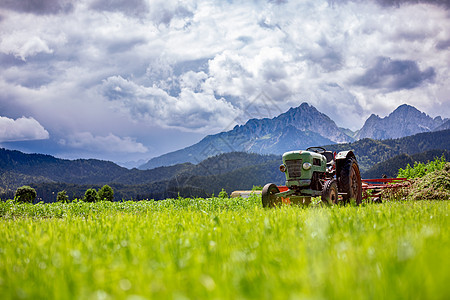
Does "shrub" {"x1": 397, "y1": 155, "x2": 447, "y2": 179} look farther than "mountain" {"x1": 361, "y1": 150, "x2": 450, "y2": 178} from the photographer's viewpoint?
No

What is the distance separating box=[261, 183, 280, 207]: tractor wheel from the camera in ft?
33.1

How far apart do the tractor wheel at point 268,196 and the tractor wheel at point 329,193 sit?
1763mm

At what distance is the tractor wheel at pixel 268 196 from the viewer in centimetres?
1009

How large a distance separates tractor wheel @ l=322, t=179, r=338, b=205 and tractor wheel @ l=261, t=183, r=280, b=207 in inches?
69.4

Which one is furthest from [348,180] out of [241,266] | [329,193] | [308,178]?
[241,266]

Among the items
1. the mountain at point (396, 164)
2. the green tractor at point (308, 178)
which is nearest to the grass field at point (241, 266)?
the green tractor at point (308, 178)

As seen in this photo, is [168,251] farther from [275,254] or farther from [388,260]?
[388,260]

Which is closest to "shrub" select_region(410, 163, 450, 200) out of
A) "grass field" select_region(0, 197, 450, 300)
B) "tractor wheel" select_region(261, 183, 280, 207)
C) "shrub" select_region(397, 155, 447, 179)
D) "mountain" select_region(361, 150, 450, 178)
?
"tractor wheel" select_region(261, 183, 280, 207)

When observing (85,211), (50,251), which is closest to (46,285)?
(50,251)

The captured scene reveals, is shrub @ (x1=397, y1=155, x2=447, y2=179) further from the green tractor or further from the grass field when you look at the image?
the grass field

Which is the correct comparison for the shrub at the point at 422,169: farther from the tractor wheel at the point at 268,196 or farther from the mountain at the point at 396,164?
the mountain at the point at 396,164

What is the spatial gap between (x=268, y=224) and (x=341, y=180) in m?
6.66

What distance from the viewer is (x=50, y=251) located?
351 centimetres

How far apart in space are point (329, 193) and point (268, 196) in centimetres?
203
